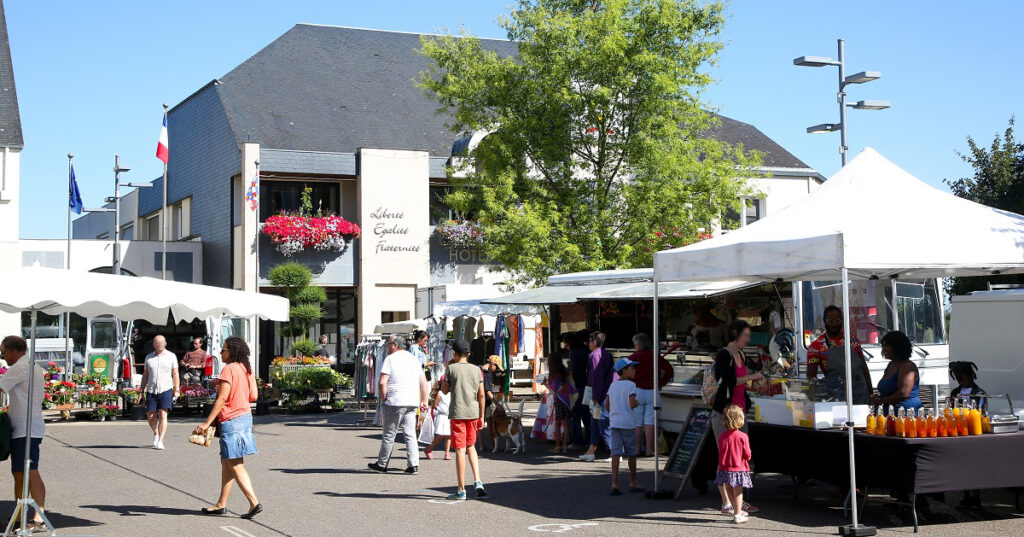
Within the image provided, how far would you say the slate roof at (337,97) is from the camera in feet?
110

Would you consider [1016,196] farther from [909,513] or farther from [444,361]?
[909,513]

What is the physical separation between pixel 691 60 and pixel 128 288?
1493 centimetres

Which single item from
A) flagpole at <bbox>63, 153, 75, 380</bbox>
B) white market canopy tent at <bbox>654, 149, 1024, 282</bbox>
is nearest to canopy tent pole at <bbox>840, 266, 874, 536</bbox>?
white market canopy tent at <bbox>654, 149, 1024, 282</bbox>

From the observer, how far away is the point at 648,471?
1331cm

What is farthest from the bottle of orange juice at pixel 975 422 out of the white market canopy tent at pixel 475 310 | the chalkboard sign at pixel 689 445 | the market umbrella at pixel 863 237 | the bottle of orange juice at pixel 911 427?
the white market canopy tent at pixel 475 310

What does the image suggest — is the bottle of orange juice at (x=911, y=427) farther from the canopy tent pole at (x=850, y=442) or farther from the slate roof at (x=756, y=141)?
the slate roof at (x=756, y=141)

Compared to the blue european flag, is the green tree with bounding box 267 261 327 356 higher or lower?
A: lower

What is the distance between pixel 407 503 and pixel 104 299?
12.0ft

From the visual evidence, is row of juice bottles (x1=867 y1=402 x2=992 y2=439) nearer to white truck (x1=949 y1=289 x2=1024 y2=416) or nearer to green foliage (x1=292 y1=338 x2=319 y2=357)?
white truck (x1=949 y1=289 x2=1024 y2=416)

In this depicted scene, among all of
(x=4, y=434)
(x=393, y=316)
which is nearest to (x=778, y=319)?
(x=4, y=434)

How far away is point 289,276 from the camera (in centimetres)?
3120

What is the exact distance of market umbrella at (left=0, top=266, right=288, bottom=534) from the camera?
905 centimetres

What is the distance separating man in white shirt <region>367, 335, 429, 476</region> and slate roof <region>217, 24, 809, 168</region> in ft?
67.3

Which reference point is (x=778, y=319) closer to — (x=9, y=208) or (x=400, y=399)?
(x=400, y=399)
